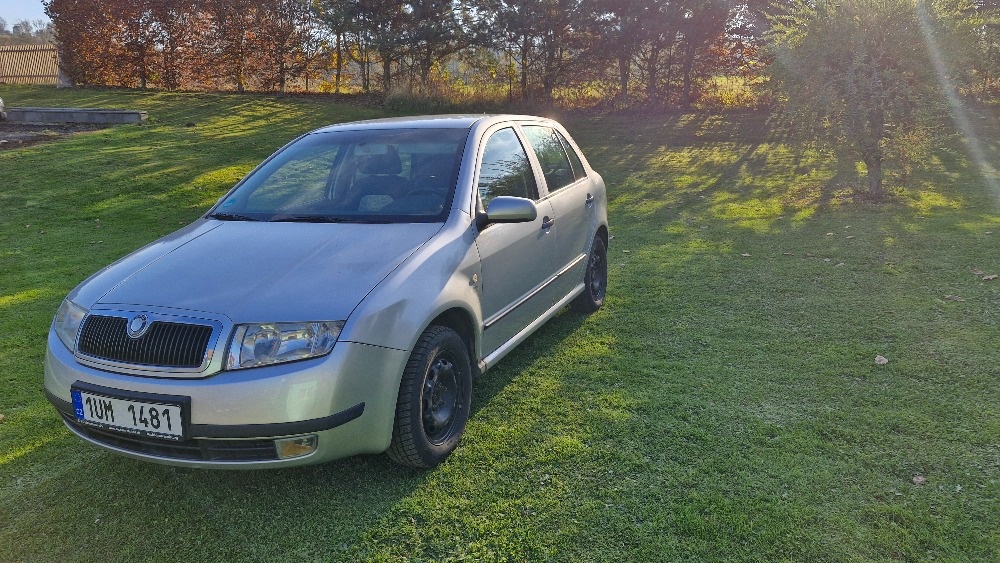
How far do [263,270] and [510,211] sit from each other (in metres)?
1.27

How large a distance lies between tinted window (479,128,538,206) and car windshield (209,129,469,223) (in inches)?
7.4

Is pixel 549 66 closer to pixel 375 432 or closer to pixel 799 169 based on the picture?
pixel 799 169

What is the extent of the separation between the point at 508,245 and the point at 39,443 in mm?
2643

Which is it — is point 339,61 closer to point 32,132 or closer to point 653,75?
point 653,75

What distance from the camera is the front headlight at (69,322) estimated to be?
118 inches

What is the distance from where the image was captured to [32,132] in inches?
538

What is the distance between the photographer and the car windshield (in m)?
3.69

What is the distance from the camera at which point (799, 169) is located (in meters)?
13.4

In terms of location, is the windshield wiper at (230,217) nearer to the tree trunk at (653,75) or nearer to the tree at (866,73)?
the tree at (866,73)

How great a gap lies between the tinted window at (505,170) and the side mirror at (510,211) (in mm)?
187

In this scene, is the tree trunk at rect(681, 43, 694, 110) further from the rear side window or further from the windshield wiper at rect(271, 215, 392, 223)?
the windshield wiper at rect(271, 215, 392, 223)

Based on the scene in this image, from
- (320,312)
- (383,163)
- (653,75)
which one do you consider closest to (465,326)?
(320,312)

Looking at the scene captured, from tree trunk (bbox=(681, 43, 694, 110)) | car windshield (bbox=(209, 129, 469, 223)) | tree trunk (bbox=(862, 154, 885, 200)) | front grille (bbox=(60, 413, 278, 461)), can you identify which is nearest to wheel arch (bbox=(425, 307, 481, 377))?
car windshield (bbox=(209, 129, 469, 223))

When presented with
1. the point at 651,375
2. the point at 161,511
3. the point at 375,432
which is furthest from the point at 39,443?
the point at 651,375
